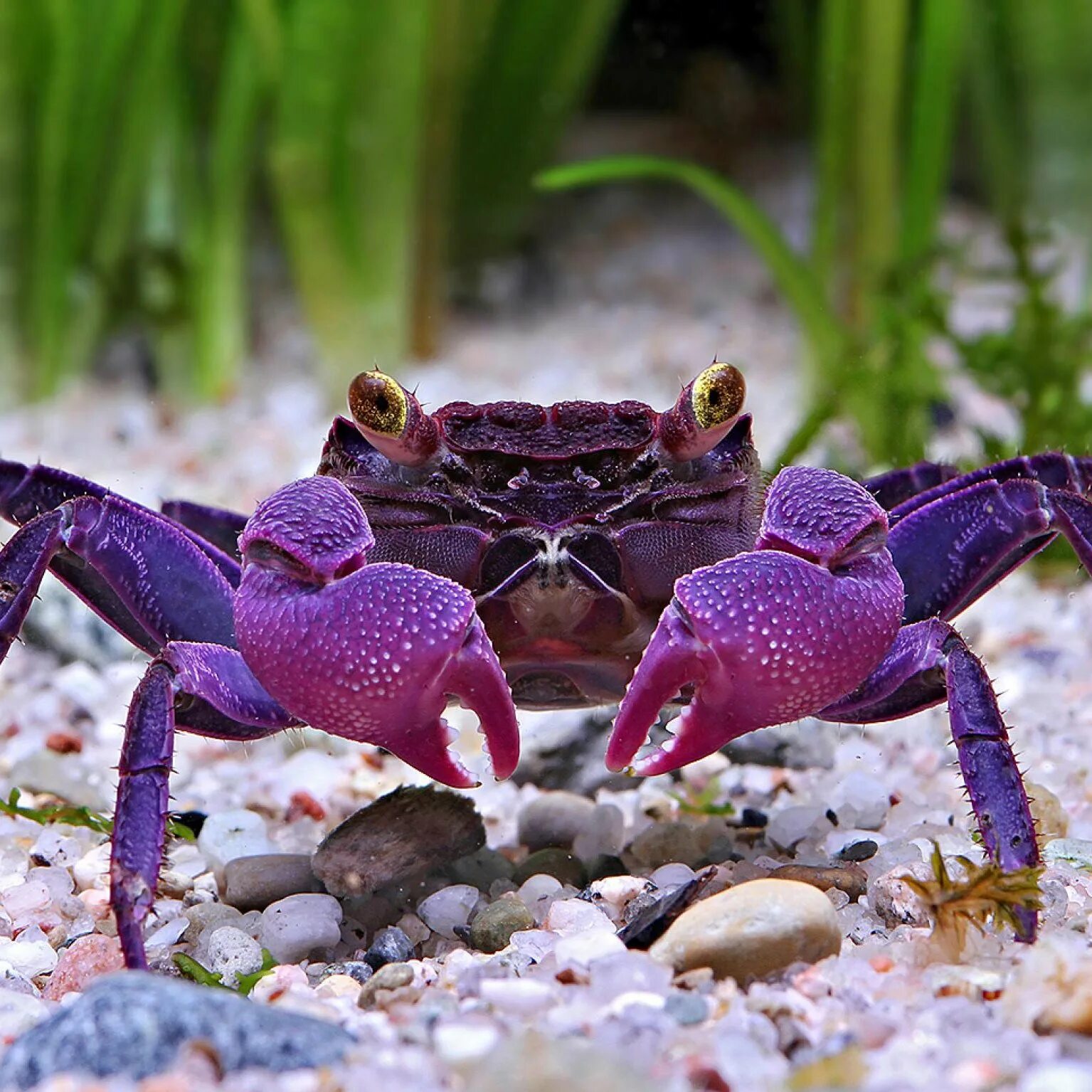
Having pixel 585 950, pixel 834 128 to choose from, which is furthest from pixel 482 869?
pixel 834 128

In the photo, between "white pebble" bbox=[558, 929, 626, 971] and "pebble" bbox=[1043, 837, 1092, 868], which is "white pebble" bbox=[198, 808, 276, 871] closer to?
"white pebble" bbox=[558, 929, 626, 971]

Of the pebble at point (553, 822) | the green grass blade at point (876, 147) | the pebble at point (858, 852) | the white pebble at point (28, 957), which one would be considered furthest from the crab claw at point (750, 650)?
the green grass blade at point (876, 147)

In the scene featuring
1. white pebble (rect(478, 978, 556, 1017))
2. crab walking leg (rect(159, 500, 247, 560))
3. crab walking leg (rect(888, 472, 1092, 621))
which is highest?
crab walking leg (rect(159, 500, 247, 560))

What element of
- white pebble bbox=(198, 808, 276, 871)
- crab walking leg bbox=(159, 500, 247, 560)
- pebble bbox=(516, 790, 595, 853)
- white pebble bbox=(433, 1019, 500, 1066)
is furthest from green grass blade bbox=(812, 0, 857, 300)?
white pebble bbox=(433, 1019, 500, 1066)

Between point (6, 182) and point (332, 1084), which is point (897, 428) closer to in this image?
point (332, 1084)

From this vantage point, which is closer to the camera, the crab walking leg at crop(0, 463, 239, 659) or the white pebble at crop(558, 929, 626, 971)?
the white pebble at crop(558, 929, 626, 971)

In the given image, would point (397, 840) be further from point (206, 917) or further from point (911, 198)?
point (911, 198)

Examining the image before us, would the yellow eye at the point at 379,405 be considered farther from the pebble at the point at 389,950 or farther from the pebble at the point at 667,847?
the pebble at the point at 667,847
